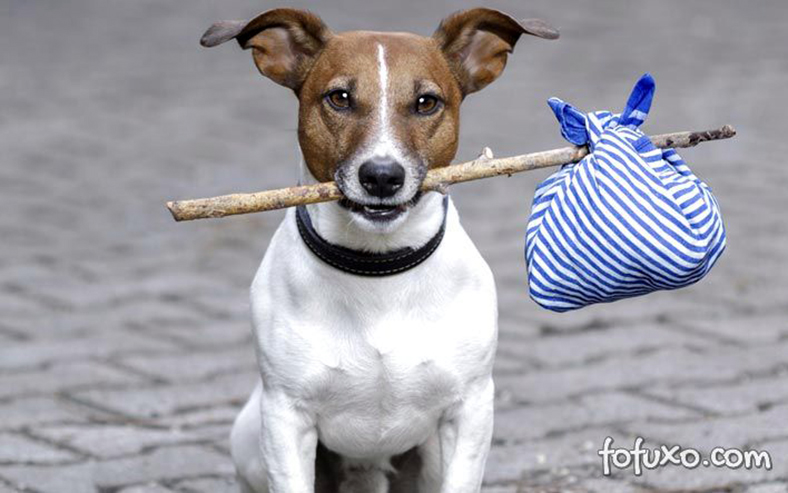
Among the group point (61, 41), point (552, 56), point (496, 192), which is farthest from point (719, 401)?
point (61, 41)

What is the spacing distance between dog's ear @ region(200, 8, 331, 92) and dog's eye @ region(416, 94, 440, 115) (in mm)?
353

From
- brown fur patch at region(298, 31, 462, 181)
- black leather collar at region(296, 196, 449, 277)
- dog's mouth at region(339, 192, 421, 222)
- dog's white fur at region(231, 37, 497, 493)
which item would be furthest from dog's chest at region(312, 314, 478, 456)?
brown fur patch at region(298, 31, 462, 181)

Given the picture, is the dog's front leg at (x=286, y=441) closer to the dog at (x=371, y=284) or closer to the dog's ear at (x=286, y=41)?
the dog at (x=371, y=284)

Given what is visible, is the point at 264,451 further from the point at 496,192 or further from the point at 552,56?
the point at 552,56

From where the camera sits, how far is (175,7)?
1216cm

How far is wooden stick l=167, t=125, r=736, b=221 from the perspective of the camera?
329 centimetres

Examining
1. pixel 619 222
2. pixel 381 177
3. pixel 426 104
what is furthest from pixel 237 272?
pixel 619 222

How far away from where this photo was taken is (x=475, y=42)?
380 centimetres

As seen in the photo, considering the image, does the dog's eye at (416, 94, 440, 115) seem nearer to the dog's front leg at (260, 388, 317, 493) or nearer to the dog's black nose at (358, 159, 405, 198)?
the dog's black nose at (358, 159, 405, 198)

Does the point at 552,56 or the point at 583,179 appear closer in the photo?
the point at 583,179

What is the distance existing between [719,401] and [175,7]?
8287mm

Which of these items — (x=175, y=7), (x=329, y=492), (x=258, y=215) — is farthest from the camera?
(x=175, y=7)

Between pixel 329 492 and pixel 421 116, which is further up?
pixel 421 116

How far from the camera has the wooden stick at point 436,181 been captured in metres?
3.29
